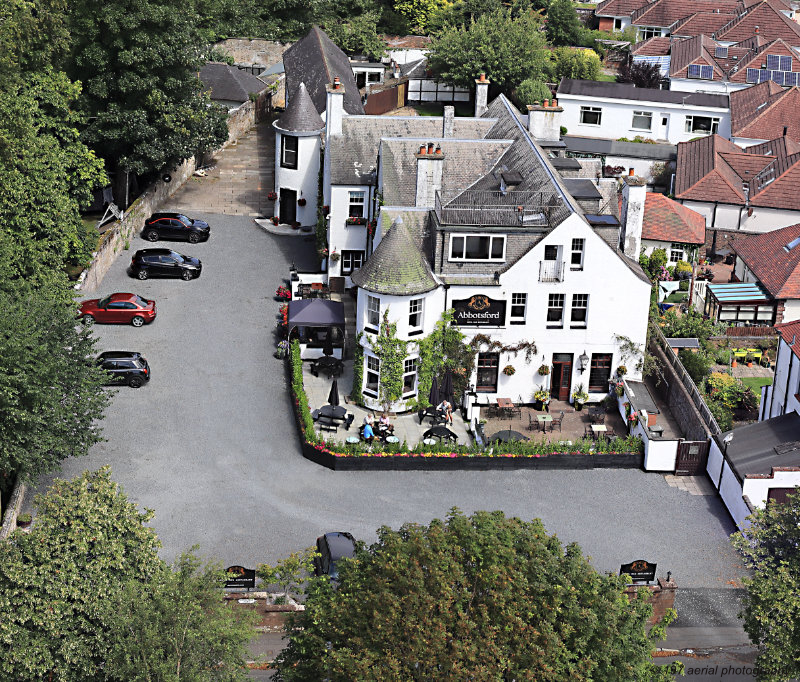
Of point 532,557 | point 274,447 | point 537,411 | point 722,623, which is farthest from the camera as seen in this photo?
point 537,411

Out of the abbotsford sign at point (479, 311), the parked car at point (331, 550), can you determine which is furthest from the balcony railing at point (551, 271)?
the parked car at point (331, 550)

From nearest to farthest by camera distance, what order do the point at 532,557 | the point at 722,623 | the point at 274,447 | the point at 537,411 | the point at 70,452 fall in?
the point at 532,557 < the point at 722,623 < the point at 70,452 < the point at 274,447 < the point at 537,411

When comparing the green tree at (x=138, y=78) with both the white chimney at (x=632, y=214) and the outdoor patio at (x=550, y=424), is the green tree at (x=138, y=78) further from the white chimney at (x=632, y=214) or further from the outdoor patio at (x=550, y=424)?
the outdoor patio at (x=550, y=424)

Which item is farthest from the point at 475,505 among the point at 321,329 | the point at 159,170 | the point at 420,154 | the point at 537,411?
the point at 159,170

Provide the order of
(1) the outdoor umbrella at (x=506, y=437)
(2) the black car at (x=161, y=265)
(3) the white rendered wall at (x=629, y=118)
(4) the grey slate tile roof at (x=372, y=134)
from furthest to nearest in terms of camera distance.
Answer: (3) the white rendered wall at (x=629, y=118), (2) the black car at (x=161, y=265), (4) the grey slate tile roof at (x=372, y=134), (1) the outdoor umbrella at (x=506, y=437)

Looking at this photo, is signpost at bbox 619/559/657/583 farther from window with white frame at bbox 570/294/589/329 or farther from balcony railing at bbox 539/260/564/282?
balcony railing at bbox 539/260/564/282

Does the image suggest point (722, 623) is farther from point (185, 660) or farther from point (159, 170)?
point (159, 170)
